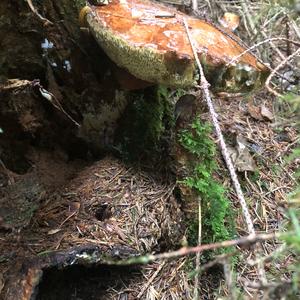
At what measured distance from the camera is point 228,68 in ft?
6.77

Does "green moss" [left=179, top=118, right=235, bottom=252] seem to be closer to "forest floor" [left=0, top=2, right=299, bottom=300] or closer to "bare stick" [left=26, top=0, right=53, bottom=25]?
"forest floor" [left=0, top=2, right=299, bottom=300]

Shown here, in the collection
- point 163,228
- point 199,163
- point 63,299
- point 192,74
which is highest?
point 192,74

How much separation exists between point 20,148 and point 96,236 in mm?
859

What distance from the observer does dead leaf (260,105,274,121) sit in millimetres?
3604

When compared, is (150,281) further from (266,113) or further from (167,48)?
(266,113)

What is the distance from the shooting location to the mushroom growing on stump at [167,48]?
1.96 meters

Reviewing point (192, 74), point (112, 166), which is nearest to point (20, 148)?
point (112, 166)

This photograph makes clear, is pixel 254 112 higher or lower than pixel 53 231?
higher

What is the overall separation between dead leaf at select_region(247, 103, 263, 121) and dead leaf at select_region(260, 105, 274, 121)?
27 millimetres

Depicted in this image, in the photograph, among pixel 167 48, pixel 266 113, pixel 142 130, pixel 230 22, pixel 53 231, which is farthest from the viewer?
pixel 266 113

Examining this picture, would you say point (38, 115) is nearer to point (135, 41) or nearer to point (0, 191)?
point (0, 191)

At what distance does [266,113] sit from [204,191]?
145cm

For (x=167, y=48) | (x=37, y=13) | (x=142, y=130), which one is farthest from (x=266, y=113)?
(x=37, y=13)

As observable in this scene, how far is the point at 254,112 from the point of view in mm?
3646
